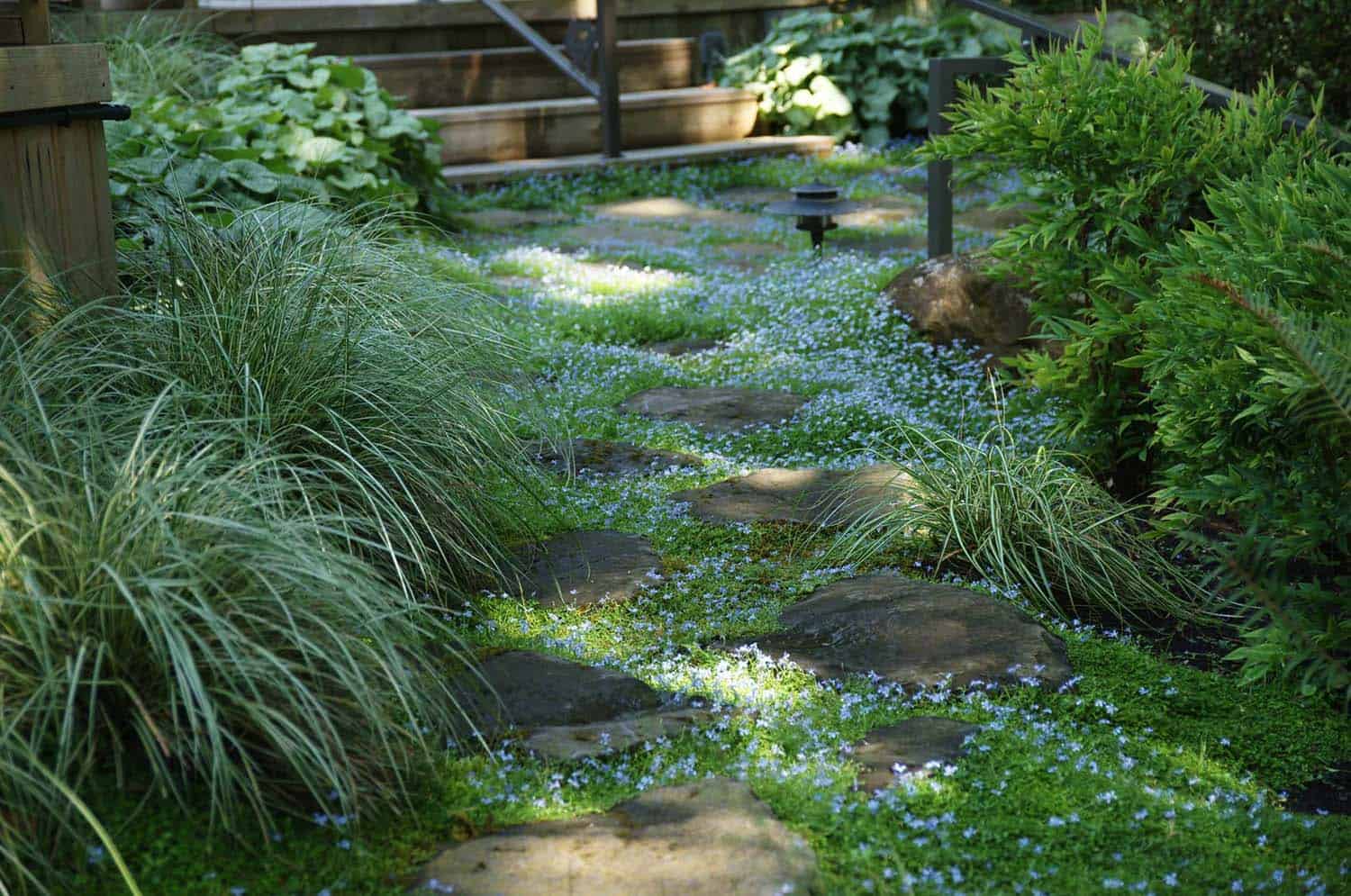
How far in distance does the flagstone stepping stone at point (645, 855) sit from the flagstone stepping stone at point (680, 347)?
3543 millimetres

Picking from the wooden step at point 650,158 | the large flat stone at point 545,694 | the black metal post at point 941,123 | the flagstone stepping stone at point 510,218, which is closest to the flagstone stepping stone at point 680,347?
the black metal post at point 941,123

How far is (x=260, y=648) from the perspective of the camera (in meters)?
2.12

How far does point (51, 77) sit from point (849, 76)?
8.01m

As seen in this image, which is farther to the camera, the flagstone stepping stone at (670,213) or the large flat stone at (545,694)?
the flagstone stepping stone at (670,213)

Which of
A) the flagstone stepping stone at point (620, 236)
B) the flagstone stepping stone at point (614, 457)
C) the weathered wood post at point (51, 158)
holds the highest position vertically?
the weathered wood post at point (51, 158)

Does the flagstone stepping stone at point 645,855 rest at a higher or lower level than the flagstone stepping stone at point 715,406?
lower

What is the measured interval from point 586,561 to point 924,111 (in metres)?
7.96

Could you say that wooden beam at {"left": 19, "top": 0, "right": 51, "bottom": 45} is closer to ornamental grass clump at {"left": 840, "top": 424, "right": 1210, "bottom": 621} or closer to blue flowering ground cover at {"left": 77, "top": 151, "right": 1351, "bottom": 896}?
blue flowering ground cover at {"left": 77, "top": 151, "right": 1351, "bottom": 896}

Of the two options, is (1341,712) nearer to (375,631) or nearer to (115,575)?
(375,631)

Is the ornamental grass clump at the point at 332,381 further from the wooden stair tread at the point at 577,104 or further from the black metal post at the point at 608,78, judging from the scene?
the black metal post at the point at 608,78

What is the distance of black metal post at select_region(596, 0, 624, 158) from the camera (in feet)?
30.4

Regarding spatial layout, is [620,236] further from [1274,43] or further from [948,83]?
[1274,43]

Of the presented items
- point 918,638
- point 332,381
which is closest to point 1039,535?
point 918,638

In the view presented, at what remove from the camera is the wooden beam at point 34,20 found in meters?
3.34
